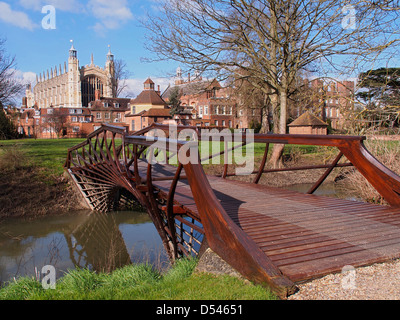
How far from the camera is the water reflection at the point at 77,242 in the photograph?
909 cm

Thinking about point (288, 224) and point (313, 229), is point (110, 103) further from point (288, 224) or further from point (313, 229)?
point (313, 229)

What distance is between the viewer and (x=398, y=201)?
4.67 meters

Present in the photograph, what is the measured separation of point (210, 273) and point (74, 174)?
1341cm

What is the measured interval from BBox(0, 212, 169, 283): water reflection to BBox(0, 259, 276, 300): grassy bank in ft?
12.4

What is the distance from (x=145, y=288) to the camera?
3543 millimetres

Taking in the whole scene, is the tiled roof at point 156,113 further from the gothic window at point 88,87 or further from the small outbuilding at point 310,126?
the gothic window at point 88,87

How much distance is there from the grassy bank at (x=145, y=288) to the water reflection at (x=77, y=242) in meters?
3.79

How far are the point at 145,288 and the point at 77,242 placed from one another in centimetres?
876

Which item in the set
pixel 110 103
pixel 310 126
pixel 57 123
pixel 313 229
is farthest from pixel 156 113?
pixel 313 229

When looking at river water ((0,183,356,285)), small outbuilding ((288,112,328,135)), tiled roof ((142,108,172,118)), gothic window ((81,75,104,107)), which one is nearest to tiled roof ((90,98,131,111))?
tiled roof ((142,108,172,118))

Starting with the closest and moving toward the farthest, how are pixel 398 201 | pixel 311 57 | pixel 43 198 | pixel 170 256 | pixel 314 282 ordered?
1. pixel 314 282
2. pixel 398 201
3. pixel 170 256
4. pixel 43 198
5. pixel 311 57

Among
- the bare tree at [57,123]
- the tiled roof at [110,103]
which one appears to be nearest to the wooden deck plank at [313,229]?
the bare tree at [57,123]
